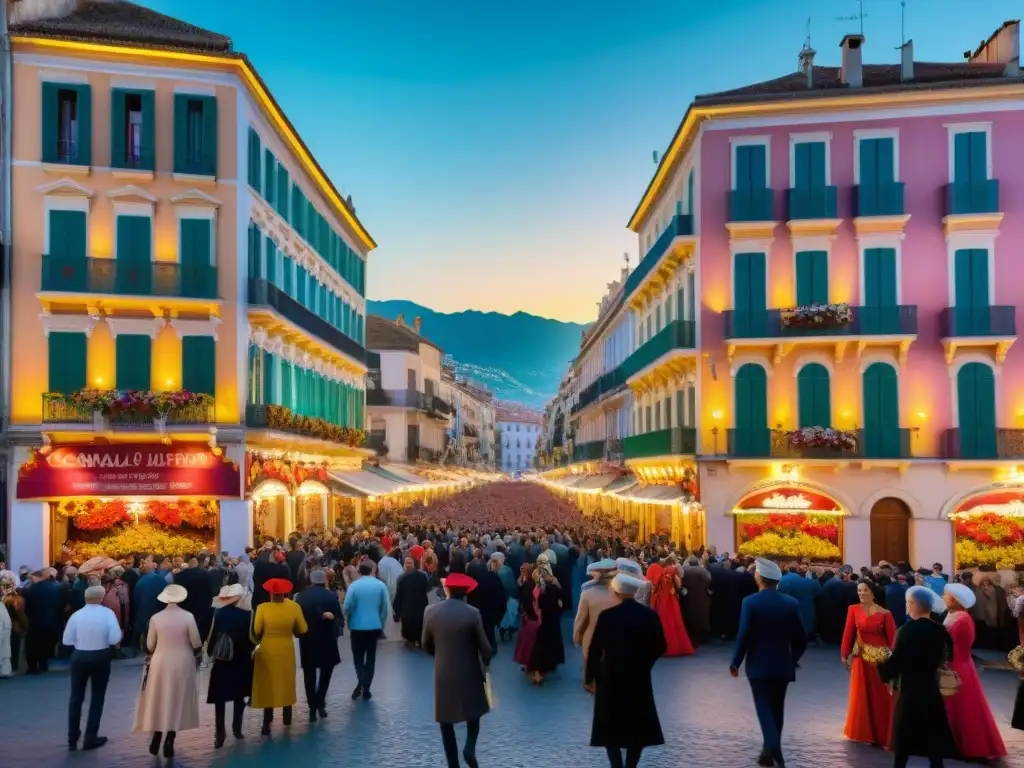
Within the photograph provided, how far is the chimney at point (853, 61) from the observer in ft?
102

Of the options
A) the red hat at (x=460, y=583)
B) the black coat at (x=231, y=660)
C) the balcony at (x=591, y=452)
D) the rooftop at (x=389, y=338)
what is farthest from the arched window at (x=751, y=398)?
the rooftop at (x=389, y=338)

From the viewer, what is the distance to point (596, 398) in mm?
56750

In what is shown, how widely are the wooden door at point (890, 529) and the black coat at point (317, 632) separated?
19.8 m

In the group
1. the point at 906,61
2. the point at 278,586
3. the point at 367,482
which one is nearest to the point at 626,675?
the point at 278,586

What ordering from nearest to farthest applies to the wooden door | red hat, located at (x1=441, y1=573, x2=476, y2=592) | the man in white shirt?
red hat, located at (x1=441, y1=573, x2=476, y2=592) → the man in white shirt → the wooden door

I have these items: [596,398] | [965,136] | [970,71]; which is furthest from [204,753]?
[596,398]

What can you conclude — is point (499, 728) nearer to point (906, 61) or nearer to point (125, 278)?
point (125, 278)

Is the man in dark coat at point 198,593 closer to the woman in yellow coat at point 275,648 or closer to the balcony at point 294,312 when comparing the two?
the woman in yellow coat at point 275,648

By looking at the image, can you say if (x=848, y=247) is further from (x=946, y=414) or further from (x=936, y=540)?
(x=936, y=540)

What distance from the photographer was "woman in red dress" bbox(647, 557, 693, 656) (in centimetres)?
1744

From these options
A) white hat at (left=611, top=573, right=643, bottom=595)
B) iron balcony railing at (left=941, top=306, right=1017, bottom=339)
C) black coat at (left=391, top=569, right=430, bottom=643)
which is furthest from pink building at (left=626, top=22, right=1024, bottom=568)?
white hat at (left=611, top=573, right=643, bottom=595)

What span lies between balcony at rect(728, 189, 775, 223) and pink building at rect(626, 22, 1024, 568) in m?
0.04

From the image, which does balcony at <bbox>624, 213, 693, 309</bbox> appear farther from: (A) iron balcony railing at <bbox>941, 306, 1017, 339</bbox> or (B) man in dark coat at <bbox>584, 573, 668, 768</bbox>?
(B) man in dark coat at <bbox>584, 573, 668, 768</bbox>

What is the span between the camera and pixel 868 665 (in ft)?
35.9
